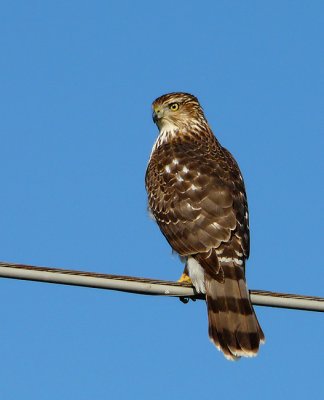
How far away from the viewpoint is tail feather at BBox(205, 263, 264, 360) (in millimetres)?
7348

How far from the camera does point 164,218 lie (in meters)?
8.38

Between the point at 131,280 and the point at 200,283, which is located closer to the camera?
the point at 131,280

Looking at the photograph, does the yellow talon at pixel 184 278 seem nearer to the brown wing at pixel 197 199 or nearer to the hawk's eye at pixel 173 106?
the brown wing at pixel 197 199

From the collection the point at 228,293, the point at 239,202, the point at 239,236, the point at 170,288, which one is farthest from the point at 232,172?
the point at 170,288

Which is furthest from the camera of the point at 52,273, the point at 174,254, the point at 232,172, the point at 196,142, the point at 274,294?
the point at 196,142

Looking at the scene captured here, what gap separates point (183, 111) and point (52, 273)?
533cm

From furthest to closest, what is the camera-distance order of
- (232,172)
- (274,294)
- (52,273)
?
1. (232,172)
2. (274,294)
3. (52,273)

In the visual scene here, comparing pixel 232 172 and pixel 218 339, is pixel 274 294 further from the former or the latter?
pixel 232 172

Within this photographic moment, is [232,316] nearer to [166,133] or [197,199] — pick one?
[197,199]

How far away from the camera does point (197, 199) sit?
8.14 metres

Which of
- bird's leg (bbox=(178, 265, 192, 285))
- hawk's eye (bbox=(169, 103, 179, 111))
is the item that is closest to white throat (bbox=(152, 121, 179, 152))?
hawk's eye (bbox=(169, 103, 179, 111))

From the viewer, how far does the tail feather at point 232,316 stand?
24.1 ft

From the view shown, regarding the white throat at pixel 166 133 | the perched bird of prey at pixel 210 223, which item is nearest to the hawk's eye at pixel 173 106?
the white throat at pixel 166 133

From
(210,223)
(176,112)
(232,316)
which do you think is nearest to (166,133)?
(176,112)
